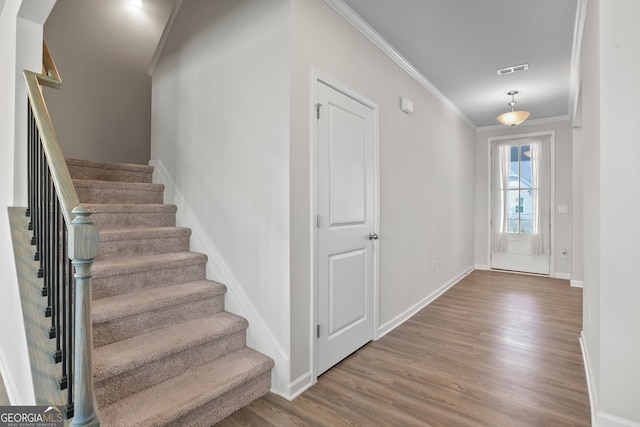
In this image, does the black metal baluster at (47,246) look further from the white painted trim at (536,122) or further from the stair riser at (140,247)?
the white painted trim at (536,122)

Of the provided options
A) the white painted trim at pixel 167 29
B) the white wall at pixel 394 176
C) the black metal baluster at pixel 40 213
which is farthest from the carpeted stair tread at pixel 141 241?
the white painted trim at pixel 167 29

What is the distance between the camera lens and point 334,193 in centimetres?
249

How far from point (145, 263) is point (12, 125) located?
47.8 inches

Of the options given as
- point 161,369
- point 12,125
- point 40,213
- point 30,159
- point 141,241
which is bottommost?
point 161,369

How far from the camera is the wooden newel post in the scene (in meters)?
1.09

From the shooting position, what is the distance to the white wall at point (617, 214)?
1.65 metres

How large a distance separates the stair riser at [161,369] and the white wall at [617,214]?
2.14 meters

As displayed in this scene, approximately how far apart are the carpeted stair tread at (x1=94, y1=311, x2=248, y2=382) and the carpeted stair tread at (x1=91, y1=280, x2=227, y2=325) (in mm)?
157

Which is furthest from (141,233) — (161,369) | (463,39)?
(463,39)

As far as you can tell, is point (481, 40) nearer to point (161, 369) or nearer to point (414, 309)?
point (414, 309)

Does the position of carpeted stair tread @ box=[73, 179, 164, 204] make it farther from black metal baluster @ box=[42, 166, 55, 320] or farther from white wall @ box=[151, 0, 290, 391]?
black metal baluster @ box=[42, 166, 55, 320]

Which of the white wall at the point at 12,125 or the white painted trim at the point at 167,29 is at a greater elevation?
the white painted trim at the point at 167,29

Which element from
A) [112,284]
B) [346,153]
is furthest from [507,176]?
[112,284]

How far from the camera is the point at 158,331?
2.10m
